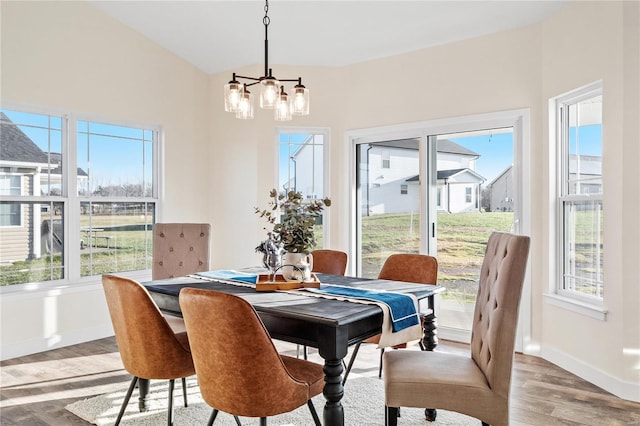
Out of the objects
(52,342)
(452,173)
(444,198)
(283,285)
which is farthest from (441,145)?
(52,342)

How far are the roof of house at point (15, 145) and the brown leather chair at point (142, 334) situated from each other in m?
2.47

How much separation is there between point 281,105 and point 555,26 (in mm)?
2456

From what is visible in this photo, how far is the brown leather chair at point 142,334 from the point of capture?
88.7 inches

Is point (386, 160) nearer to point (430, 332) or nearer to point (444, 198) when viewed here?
point (444, 198)

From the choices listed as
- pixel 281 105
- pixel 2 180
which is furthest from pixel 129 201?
pixel 281 105

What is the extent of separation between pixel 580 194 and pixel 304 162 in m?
2.73

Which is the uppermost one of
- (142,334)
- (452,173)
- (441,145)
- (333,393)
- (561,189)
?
(441,145)

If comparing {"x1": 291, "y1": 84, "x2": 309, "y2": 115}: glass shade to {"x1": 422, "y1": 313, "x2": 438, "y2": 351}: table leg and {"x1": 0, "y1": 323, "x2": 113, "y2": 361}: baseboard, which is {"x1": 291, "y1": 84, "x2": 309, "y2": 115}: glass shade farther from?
{"x1": 0, "y1": 323, "x2": 113, "y2": 361}: baseboard

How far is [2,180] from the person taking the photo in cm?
399

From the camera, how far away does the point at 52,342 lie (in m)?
4.20

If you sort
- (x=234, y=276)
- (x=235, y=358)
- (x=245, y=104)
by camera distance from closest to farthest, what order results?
(x=235, y=358), (x=245, y=104), (x=234, y=276)

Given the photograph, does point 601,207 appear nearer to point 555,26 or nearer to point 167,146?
point 555,26

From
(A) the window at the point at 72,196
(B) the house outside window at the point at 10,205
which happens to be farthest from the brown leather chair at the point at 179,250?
(B) the house outside window at the point at 10,205

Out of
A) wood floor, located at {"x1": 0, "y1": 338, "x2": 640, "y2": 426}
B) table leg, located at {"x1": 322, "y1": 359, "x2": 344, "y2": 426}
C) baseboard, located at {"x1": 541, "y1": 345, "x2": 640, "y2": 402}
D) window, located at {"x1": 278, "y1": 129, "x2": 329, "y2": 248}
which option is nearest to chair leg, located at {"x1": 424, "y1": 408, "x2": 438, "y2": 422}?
wood floor, located at {"x1": 0, "y1": 338, "x2": 640, "y2": 426}
